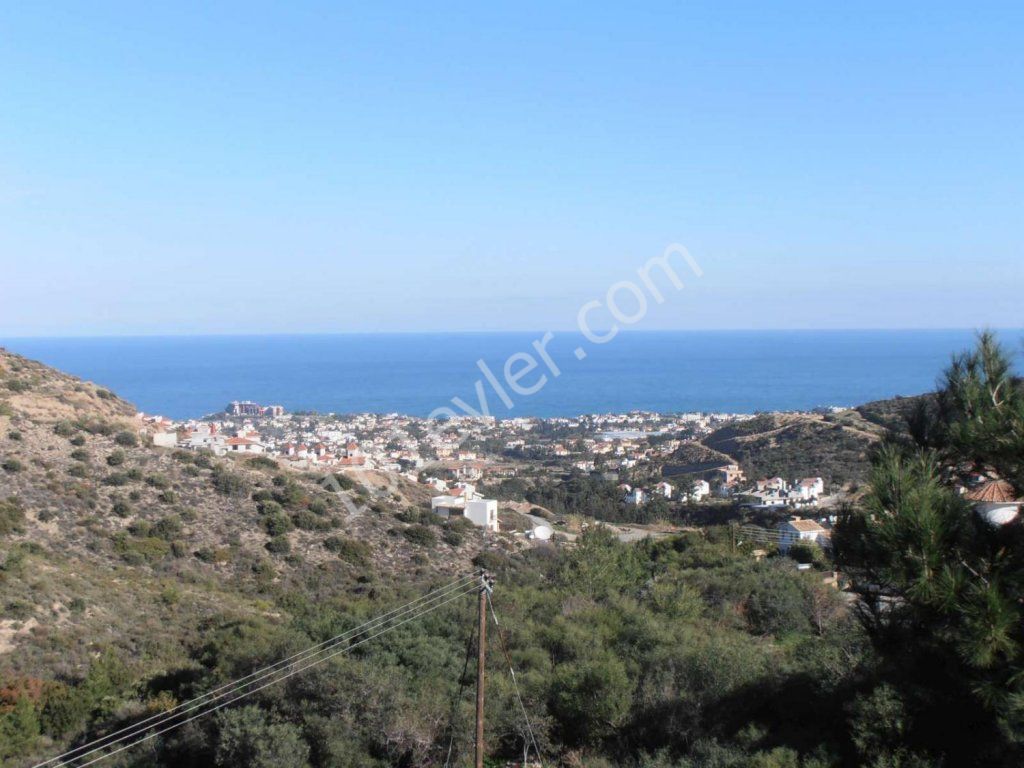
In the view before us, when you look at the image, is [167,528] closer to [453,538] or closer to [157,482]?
[157,482]

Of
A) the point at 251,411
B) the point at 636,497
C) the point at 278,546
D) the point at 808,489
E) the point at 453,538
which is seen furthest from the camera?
the point at 251,411

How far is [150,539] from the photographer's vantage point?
17656mm

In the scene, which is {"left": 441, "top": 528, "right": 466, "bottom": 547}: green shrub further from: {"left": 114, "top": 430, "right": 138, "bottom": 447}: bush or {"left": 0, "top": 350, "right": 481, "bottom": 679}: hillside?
{"left": 114, "top": 430, "right": 138, "bottom": 447}: bush

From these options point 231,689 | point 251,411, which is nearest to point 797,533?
point 231,689

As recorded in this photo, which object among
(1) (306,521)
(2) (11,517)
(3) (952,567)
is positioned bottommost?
(1) (306,521)

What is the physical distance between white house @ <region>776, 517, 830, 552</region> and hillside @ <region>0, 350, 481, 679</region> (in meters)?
7.86

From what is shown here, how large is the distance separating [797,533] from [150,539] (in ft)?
51.8

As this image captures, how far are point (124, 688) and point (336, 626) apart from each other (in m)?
2.86

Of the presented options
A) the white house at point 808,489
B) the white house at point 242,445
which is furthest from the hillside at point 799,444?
the white house at point 242,445

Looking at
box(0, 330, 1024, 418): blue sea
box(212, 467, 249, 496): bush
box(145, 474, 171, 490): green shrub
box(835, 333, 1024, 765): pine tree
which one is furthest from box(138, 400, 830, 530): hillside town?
box(835, 333, 1024, 765): pine tree

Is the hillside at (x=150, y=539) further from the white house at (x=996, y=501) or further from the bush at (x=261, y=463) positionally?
the white house at (x=996, y=501)

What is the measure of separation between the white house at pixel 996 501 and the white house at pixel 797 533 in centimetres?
1541

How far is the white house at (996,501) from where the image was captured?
5109mm

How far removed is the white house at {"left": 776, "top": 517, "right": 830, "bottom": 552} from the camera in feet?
68.2
